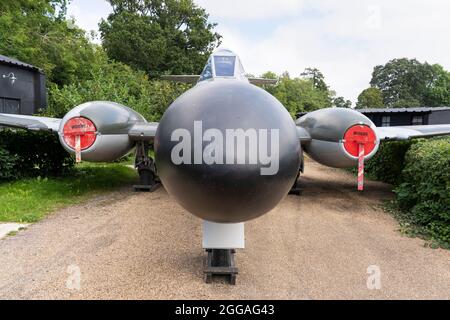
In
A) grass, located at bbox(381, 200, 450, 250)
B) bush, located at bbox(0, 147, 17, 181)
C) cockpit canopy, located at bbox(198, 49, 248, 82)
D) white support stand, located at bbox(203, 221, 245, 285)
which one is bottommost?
grass, located at bbox(381, 200, 450, 250)

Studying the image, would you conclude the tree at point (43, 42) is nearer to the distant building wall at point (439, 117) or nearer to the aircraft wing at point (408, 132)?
the aircraft wing at point (408, 132)

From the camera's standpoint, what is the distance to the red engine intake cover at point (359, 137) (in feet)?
20.6

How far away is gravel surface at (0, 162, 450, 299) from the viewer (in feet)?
11.8

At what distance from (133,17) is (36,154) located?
2478cm

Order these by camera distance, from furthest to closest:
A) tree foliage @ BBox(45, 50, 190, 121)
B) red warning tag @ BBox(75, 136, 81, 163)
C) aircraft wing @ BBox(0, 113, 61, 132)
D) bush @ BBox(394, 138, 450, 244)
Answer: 1. tree foliage @ BBox(45, 50, 190, 121)
2. aircraft wing @ BBox(0, 113, 61, 132)
3. red warning tag @ BBox(75, 136, 81, 163)
4. bush @ BBox(394, 138, 450, 244)

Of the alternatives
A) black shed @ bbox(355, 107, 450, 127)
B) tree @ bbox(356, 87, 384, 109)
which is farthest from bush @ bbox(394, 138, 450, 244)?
tree @ bbox(356, 87, 384, 109)

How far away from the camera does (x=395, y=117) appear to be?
25.7 m

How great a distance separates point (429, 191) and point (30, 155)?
883 cm

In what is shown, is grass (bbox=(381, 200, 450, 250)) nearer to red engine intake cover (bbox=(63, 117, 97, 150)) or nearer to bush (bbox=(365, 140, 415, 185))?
bush (bbox=(365, 140, 415, 185))

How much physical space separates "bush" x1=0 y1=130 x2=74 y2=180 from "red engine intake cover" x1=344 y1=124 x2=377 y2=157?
23.7 ft

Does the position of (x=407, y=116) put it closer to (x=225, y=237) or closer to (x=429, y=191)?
(x=429, y=191)

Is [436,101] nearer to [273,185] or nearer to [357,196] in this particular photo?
[357,196]

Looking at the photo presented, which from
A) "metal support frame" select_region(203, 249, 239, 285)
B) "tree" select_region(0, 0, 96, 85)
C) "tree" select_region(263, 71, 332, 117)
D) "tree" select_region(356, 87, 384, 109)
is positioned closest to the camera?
"metal support frame" select_region(203, 249, 239, 285)

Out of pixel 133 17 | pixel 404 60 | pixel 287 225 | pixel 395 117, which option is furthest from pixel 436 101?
pixel 287 225
